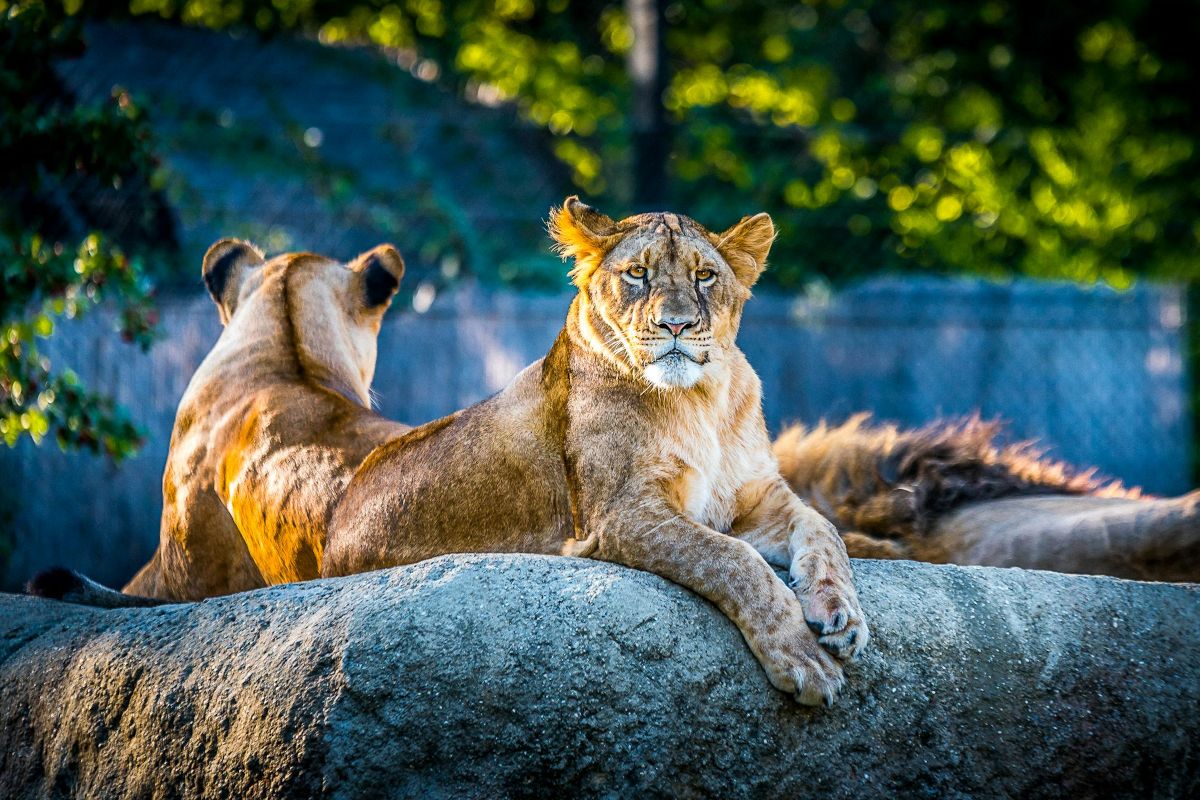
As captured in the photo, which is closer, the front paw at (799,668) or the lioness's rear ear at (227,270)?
the front paw at (799,668)

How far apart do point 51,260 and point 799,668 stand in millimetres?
3853

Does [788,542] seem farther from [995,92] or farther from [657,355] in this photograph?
[995,92]

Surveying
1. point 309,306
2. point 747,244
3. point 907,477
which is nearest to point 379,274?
point 309,306

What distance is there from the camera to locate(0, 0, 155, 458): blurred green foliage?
5566 millimetres

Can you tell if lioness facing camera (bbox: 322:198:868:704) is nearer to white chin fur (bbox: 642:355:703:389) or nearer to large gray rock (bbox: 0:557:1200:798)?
white chin fur (bbox: 642:355:703:389)

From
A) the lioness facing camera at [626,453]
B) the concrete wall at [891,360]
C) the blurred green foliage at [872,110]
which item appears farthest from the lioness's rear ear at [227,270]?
the blurred green foliage at [872,110]

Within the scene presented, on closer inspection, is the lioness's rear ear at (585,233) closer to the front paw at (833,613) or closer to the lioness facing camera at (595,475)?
the lioness facing camera at (595,475)

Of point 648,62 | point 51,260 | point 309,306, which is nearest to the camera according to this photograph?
point 309,306

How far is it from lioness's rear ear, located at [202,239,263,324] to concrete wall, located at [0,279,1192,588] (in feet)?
11.4

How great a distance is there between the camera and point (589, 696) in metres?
3.06

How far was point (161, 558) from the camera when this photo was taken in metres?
4.74

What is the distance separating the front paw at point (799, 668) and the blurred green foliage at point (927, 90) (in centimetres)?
988

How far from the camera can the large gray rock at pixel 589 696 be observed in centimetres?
303

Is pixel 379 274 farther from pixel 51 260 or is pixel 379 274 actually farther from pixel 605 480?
pixel 605 480
